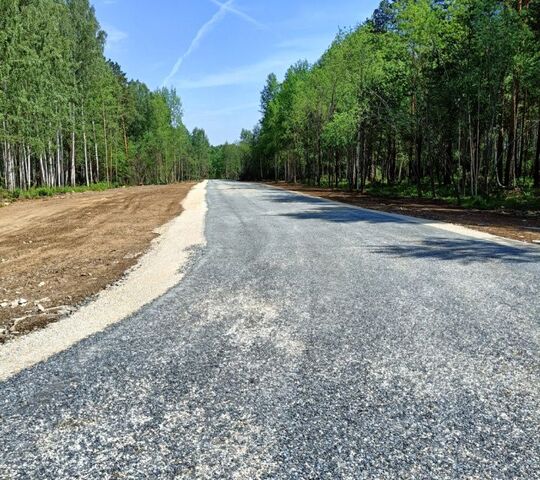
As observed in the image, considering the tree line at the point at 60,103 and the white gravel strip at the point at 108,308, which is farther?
the tree line at the point at 60,103

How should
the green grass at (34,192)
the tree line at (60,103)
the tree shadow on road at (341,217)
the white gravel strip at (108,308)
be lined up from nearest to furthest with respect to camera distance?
1. the white gravel strip at (108,308)
2. the tree shadow on road at (341,217)
3. the green grass at (34,192)
4. the tree line at (60,103)

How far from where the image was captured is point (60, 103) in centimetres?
3406

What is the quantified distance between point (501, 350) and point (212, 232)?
7.80m

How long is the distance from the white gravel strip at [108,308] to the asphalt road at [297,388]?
22 cm

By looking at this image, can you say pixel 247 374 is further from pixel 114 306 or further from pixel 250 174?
pixel 250 174

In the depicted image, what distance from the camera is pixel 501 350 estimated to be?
3.46m

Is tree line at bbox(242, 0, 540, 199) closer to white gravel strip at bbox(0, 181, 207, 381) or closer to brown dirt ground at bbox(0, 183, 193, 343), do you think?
brown dirt ground at bbox(0, 183, 193, 343)

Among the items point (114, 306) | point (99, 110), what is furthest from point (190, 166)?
point (114, 306)

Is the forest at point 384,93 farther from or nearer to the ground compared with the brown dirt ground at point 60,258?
farther from the ground

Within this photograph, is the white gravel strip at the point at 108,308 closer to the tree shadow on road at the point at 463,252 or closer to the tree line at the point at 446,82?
the tree shadow on road at the point at 463,252

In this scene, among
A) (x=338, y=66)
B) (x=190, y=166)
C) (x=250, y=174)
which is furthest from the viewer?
(x=190, y=166)

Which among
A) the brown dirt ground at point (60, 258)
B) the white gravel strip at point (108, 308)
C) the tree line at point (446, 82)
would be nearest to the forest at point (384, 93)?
the tree line at point (446, 82)

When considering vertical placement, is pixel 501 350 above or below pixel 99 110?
below

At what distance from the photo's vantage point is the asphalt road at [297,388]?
2.19 metres
